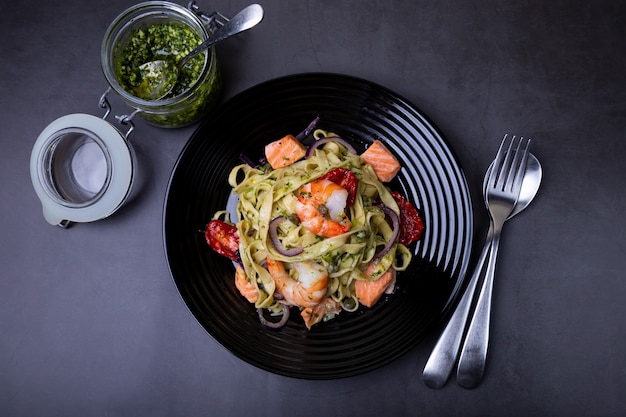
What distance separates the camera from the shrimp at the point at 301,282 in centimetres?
307

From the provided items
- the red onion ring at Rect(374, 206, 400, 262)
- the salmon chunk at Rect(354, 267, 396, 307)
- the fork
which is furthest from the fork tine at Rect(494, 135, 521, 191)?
the salmon chunk at Rect(354, 267, 396, 307)

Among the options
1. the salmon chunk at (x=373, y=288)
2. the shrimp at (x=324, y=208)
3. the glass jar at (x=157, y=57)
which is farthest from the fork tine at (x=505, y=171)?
A: the glass jar at (x=157, y=57)

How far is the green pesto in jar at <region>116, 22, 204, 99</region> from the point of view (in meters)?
3.11

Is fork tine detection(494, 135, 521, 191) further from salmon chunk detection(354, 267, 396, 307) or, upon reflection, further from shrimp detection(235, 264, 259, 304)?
shrimp detection(235, 264, 259, 304)

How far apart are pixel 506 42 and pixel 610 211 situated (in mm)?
1372

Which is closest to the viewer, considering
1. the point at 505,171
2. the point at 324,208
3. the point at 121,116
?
the point at 324,208

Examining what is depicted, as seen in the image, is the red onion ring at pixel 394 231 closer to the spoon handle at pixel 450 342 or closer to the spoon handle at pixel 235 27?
the spoon handle at pixel 450 342

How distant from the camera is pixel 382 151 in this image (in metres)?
3.23

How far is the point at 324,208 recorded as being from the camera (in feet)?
9.56

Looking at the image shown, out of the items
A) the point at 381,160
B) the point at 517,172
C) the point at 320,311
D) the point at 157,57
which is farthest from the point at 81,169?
the point at 517,172

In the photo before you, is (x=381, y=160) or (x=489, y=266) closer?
(x=381, y=160)

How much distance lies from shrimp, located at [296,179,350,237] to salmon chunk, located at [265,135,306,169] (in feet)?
1.12

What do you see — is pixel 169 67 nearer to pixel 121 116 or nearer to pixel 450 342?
pixel 121 116

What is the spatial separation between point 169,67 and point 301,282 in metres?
1.49
